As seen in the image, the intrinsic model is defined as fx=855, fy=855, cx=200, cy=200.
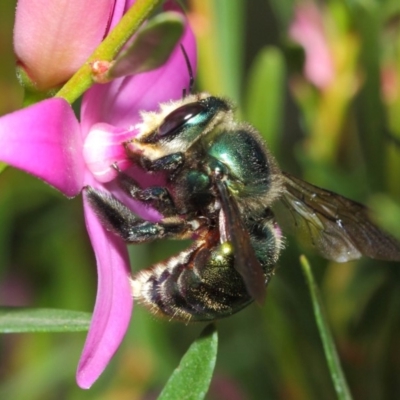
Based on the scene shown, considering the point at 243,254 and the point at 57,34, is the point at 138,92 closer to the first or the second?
the point at 57,34

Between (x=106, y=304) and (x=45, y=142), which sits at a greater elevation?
(x=45, y=142)

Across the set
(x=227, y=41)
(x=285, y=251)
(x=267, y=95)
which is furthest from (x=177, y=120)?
(x=227, y=41)

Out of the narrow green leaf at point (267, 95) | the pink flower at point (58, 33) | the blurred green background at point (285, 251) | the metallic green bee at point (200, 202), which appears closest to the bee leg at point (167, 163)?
the metallic green bee at point (200, 202)

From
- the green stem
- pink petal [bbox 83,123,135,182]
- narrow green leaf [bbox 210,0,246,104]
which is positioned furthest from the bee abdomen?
narrow green leaf [bbox 210,0,246,104]

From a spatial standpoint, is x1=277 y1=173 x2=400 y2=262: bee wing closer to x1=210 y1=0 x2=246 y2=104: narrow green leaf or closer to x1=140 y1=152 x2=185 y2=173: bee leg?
x1=140 y1=152 x2=185 y2=173: bee leg

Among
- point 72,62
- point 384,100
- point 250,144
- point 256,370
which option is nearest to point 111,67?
point 72,62

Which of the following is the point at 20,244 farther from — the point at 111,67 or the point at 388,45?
the point at 111,67
